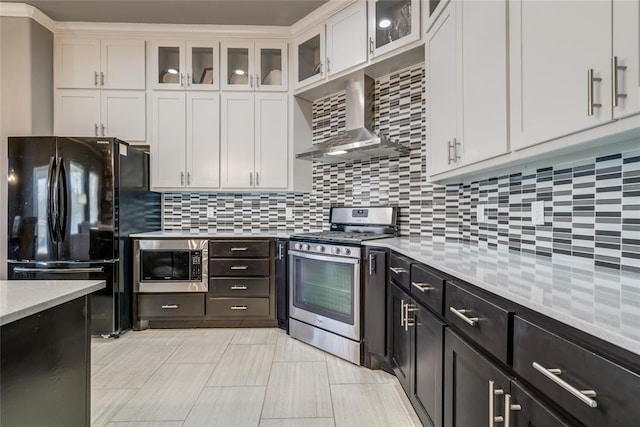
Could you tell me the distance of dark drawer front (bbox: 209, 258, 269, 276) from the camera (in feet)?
10.3

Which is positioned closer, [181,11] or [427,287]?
[427,287]

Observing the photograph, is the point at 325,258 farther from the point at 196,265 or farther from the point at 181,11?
the point at 181,11

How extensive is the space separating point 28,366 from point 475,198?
7.76 feet

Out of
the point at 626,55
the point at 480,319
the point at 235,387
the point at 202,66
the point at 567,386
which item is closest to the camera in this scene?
the point at 567,386

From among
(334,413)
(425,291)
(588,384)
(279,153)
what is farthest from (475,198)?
(279,153)

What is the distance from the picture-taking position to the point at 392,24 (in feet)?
8.57

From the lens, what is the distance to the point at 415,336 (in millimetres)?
1706

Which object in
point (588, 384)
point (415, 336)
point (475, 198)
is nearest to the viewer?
point (588, 384)

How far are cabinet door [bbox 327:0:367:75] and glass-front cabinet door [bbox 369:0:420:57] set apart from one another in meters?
0.08

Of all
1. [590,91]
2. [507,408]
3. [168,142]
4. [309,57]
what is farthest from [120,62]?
[507,408]

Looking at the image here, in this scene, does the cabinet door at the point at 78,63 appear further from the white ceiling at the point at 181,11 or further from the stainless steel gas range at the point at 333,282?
the stainless steel gas range at the point at 333,282

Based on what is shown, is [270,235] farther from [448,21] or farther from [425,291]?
[448,21]

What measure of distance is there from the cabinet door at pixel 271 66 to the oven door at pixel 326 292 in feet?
5.86

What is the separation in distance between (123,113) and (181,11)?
1167mm
